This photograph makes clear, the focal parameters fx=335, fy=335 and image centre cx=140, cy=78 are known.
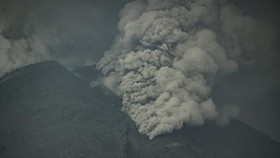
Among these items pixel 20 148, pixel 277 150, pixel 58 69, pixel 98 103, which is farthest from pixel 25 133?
pixel 277 150

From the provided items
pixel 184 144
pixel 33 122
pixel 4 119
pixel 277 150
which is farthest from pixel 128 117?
pixel 277 150

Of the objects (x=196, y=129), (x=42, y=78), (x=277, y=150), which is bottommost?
(x=277, y=150)

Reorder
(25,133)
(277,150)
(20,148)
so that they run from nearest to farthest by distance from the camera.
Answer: (20,148) → (25,133) → (277,150)

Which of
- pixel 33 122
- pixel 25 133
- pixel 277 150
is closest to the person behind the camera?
pixel 25 133

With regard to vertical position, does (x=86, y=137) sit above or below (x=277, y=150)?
above

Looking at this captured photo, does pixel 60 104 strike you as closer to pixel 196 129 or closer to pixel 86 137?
pixel 86 137

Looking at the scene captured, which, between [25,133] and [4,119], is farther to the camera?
[4,119]
